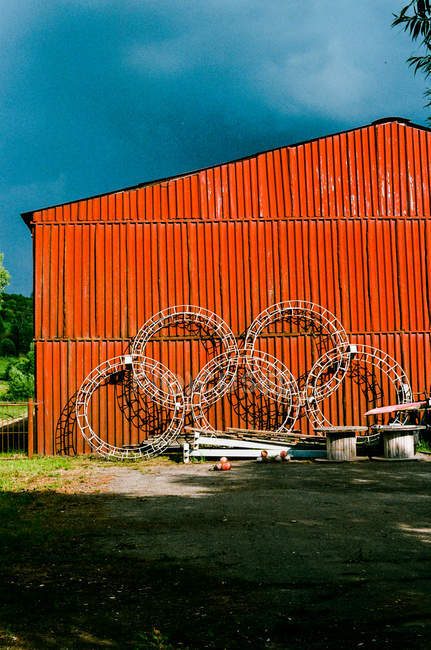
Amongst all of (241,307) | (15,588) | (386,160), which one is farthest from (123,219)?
(15,588)

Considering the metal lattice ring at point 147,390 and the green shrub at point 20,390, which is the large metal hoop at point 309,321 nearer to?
the metal lattice ring at point 147,390

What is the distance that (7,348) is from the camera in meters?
71.2

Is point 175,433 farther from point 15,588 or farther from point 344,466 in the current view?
point 15,588

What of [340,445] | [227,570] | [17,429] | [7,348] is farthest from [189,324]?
[7,348]

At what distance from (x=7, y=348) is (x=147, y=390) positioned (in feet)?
186

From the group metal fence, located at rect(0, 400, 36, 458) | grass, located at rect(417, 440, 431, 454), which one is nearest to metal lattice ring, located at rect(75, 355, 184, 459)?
metal fence, located at rect(0, 400, 36, 458)

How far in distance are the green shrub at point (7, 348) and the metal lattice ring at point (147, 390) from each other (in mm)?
55343

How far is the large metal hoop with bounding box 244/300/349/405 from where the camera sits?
63.1 ft

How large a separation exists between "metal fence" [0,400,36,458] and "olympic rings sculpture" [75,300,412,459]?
1510 millimetres

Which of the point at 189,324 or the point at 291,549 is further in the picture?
the point at 189,324

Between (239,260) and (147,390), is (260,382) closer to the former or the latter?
(147,390)

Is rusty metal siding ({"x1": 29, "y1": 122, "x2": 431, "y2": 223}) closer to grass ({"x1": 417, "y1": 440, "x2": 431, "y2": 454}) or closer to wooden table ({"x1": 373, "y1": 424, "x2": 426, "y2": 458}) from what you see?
grass ({"x1": 417, "y1": 440, "x2": 431, "y2": 454})

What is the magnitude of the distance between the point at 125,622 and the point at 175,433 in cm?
1271

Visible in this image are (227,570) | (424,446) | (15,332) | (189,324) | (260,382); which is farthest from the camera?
(15,332)
